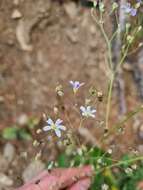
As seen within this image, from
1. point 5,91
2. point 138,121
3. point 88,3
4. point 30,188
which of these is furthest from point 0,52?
point 30,188

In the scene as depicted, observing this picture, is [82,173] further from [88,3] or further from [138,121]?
[88,3]

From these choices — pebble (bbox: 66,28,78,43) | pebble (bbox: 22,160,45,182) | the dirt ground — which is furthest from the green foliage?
pebble (bbox: 66,28,78,43)

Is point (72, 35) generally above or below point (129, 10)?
above

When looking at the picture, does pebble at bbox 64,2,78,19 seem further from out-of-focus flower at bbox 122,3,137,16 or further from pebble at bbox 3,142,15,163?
out-of-focus flower at bbox 122,3,137,16

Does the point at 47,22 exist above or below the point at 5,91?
above

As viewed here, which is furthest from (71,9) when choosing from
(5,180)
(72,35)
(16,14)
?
(5,180)

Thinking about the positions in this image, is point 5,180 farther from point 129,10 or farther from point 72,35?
point 129,10
